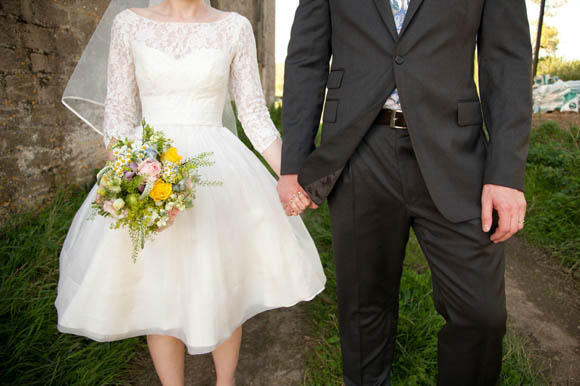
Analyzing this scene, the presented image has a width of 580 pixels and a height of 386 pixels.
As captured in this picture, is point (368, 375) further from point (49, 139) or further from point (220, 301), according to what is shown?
point (49, 139)

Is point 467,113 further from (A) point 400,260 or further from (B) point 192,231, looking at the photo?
(B) point 192,231

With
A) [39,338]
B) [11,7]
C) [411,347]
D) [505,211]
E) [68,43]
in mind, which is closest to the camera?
[505,211]

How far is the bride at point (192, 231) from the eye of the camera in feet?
5.50

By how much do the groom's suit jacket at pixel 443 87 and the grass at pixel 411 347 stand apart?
1.29m

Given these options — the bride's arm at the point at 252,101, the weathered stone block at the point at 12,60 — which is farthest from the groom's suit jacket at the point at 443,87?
the weathered stone block at the point at 12,60

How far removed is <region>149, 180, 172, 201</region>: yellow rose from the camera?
1.42 meters

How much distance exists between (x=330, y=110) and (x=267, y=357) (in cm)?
169

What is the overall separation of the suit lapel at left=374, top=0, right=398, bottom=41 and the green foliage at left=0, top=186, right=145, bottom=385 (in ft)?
7.16

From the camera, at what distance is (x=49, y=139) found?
11.0 ft

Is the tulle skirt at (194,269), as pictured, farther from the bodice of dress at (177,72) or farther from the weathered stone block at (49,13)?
the weathered stone block at (49,13)

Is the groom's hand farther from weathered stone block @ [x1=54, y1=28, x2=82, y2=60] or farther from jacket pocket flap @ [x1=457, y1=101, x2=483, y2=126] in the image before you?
weathered stone block @ [x1=54, y1=28, x2=82, y2=60]

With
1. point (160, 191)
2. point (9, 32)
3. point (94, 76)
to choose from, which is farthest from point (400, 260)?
point (9, 32)

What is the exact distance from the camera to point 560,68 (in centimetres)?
1209

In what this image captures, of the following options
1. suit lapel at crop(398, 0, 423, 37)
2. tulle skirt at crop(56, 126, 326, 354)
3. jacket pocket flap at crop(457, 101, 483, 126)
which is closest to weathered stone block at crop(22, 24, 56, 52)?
tulle skirt at crop(56, 126, 326, 354)
